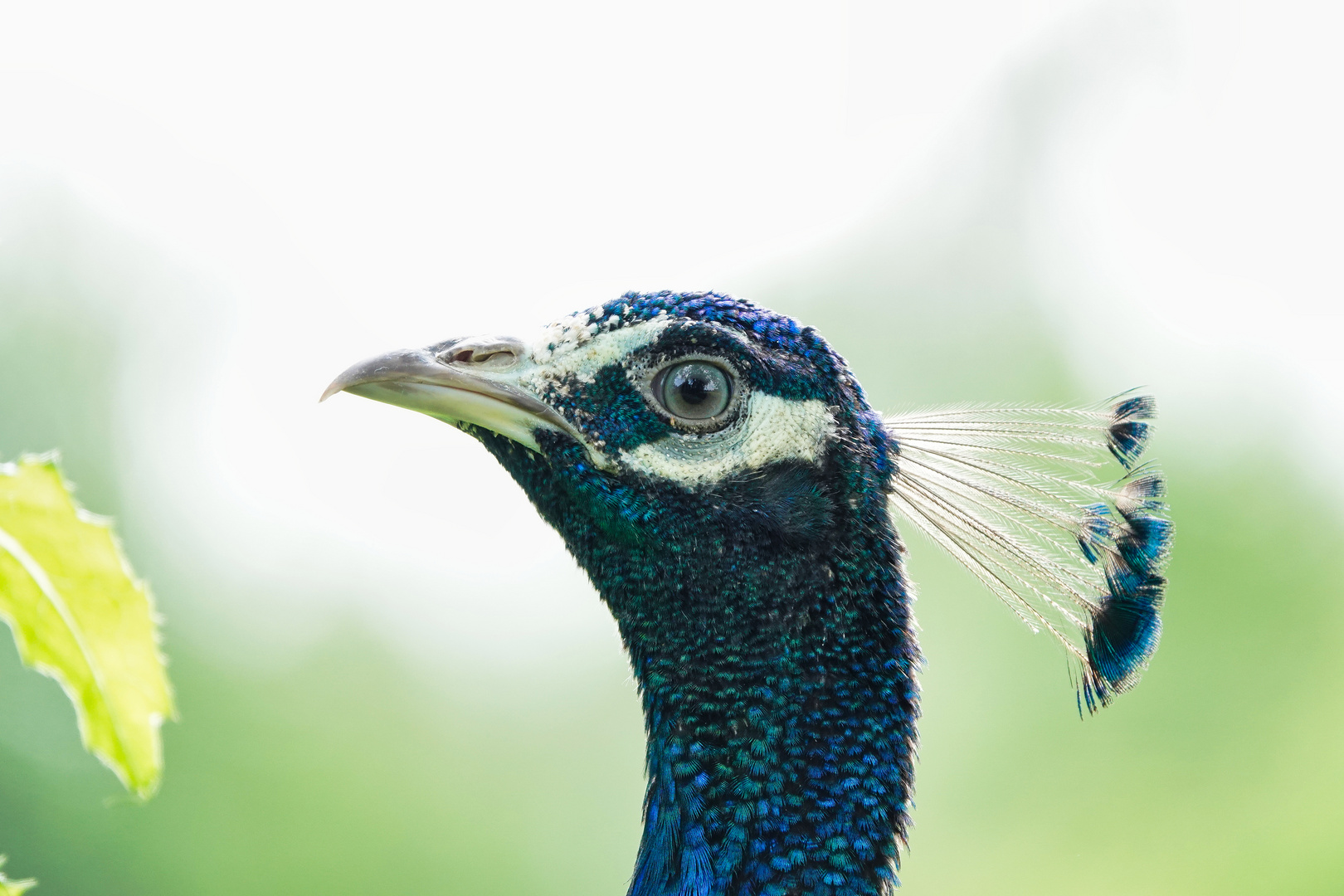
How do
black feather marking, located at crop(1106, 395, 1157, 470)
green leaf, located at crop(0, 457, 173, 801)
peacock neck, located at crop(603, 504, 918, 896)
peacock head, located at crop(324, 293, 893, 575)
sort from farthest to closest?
black feather marking, located at crop(1106, 395, 1157, 470) < peacock head, located at crop(324, 293, 893, 575) < peacock neck, located at crop(603, 504, 918, 896) < green leaf, located at crop(0, 457, 173, 801)

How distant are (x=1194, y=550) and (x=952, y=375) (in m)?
2.85

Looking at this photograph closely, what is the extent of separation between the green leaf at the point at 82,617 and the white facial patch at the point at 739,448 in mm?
1191

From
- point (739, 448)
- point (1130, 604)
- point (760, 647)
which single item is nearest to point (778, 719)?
point (760, 647)

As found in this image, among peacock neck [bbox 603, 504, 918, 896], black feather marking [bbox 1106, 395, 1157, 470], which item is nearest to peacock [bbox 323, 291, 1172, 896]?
peacock neck [bbox 603, 504, 918, 896]

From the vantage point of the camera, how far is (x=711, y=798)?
1690mm

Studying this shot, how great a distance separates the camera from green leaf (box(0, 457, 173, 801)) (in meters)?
0.60

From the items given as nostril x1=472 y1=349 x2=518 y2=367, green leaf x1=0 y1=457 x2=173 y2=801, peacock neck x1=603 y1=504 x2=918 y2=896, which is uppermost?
nostril x1=472 y1=349 x2=518 y2=367

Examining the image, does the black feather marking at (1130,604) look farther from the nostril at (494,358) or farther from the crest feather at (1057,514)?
the nostril at (494,358)

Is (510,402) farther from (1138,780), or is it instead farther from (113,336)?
(113,336)

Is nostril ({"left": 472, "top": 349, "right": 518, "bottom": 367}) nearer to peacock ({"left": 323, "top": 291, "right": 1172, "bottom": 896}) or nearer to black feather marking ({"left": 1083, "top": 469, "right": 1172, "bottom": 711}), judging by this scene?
peacock ({"left": 323, "top": 291, "right": 1172, "bottom": 896})

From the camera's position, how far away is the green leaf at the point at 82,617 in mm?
595

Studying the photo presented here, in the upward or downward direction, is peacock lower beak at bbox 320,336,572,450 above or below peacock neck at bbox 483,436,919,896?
above

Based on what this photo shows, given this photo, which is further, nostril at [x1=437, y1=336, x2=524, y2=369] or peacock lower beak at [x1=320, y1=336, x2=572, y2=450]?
nostril at [x1=437, y1=336, x2=524, y2=369]

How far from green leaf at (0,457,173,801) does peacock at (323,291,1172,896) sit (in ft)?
3.54
